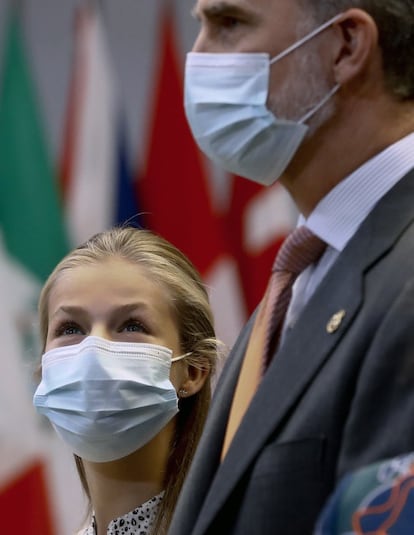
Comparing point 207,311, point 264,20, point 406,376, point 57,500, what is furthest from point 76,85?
point 406,376

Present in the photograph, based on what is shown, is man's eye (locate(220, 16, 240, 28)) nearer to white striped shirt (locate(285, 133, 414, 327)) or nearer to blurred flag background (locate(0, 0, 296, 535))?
white striped shirt (locate(285, 133, 414, 327))

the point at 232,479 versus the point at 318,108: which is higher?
the point at 318,108

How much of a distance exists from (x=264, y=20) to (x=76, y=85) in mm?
3206

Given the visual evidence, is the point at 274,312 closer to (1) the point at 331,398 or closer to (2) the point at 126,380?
(1) the point at 331,398

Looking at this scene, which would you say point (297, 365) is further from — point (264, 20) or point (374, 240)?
point (264, 20)

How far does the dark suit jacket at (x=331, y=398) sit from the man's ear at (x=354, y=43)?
0.51 ft

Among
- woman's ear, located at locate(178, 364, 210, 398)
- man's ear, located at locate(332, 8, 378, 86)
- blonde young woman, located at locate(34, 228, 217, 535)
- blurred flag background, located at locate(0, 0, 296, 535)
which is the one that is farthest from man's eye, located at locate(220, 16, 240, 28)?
blurred flag background, located at locate(0, 0, 296, 535)

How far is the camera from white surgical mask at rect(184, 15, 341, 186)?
63.9 inches

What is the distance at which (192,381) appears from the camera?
2.33m

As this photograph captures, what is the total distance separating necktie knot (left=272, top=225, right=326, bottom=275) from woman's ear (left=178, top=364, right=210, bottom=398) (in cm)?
68

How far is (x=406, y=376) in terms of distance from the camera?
4.51ft

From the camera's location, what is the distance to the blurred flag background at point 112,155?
4.70 m

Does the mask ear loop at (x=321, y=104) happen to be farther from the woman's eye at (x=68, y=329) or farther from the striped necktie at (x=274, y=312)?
the woman's eye at (x=68, y=329)

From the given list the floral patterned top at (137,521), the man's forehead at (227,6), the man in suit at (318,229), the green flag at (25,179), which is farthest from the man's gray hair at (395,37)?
the green flag at (25,179)
